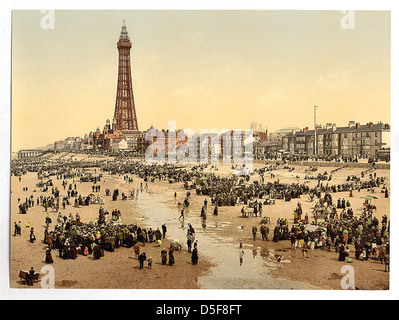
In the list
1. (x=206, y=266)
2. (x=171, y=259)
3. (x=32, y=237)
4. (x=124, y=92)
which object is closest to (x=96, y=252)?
(x=171, y=259)

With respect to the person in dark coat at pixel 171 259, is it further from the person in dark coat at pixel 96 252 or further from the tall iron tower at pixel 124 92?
the tall iron tower at pixel 124 92

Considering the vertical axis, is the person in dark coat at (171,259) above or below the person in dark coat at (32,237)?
below

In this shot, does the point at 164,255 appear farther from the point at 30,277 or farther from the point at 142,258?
the point at 30,277

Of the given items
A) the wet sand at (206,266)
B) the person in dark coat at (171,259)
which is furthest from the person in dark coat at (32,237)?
the person in dark coat at (171,259)

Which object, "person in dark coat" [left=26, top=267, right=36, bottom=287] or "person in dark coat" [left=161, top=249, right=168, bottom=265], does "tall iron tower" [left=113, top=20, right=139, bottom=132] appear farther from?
"person in dark coat" [left=26, top=267, right=36, bottom=287]

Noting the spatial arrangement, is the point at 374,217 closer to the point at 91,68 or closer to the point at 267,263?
the point at 267,263

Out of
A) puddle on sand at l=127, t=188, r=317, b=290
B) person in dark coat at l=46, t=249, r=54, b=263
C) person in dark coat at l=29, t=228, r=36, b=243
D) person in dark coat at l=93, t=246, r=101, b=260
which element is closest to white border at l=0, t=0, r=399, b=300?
puddle on sand at l=127, t=188, r=317, b=290
